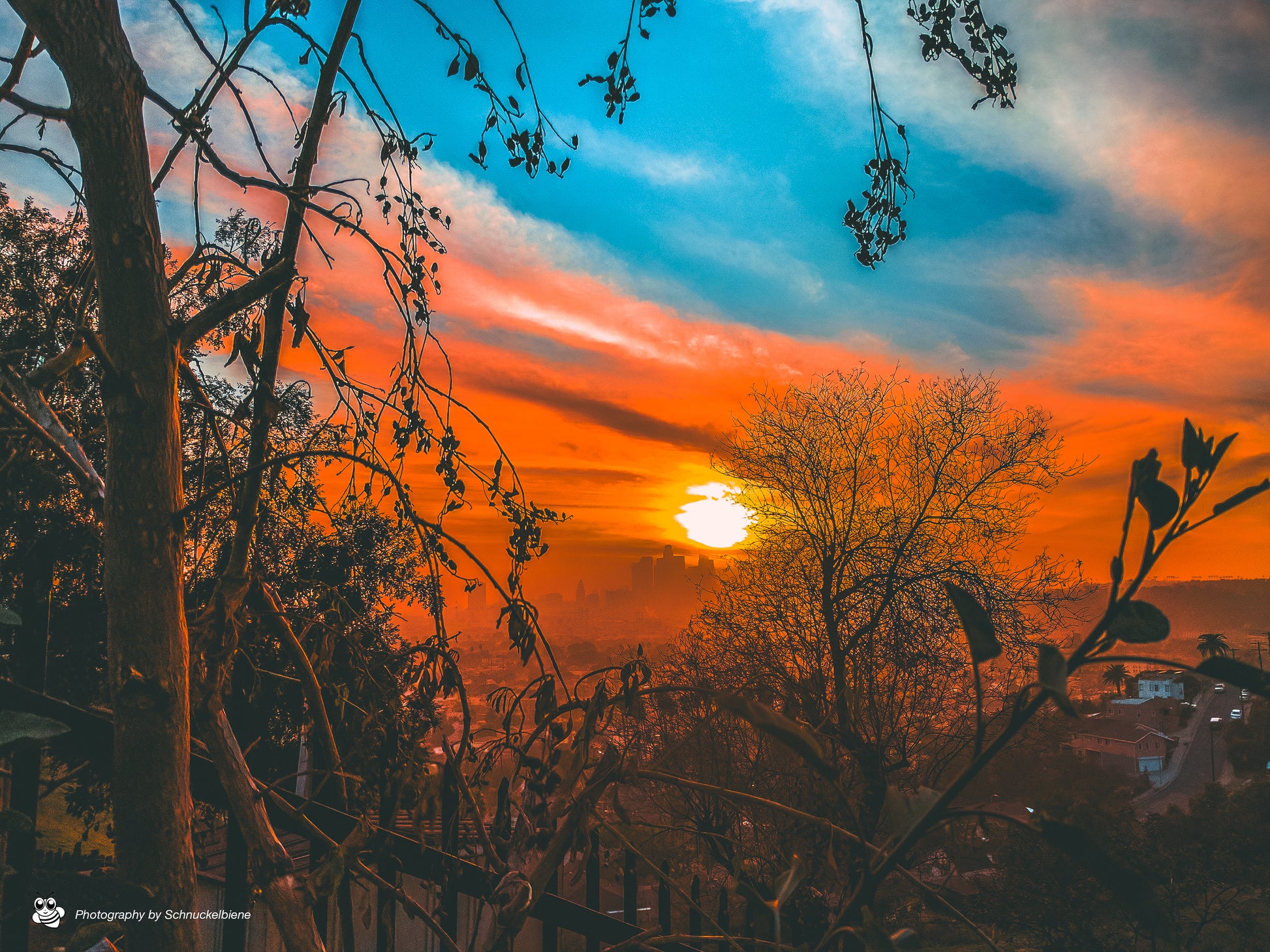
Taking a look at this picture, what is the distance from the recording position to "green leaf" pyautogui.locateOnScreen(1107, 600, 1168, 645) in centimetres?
41

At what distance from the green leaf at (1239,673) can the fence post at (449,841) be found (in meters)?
1.07

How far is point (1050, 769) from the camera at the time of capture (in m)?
17.0

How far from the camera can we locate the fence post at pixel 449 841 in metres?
1.19

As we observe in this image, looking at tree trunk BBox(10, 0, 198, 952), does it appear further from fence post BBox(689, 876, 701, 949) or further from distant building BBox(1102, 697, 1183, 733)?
distant building BBox(1102, 697, 1183, 733)

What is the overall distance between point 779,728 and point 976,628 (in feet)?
0.58

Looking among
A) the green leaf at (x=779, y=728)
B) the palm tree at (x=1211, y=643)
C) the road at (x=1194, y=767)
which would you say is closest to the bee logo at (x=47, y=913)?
the green leaf at (x=779, y=728)

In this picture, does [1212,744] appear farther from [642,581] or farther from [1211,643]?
[1211,643]

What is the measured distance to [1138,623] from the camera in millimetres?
415

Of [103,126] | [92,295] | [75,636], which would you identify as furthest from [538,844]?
[75,636]

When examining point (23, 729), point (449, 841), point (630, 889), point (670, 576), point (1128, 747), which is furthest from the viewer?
point (1128, 747)

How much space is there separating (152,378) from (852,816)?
1.09 metres

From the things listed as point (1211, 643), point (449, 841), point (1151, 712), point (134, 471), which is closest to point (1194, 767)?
point (1151, 712)

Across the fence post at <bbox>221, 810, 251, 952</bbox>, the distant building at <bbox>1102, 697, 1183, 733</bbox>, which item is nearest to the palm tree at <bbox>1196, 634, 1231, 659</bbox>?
the fence post at <bbox>221, 810, 251, 952</bbox>

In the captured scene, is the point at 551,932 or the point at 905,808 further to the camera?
the point at 551,932
